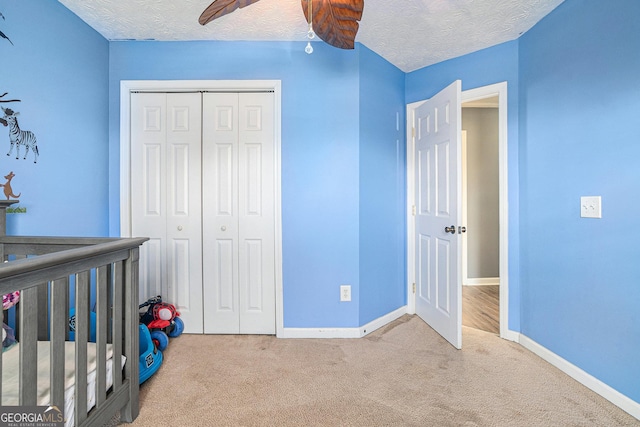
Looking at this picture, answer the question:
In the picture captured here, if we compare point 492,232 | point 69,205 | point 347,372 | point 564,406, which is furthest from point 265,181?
point 492,232

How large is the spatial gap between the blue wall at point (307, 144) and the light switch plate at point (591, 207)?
1.36 m

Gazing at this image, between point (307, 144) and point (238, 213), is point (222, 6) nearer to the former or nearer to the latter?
point (307, 144)

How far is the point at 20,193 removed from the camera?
169 centimetres

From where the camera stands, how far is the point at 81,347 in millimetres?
1128

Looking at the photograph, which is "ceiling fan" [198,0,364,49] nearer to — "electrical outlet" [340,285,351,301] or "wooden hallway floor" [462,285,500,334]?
"electrical outlet" [340,285,351,301]

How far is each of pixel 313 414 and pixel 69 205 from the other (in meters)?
1.96

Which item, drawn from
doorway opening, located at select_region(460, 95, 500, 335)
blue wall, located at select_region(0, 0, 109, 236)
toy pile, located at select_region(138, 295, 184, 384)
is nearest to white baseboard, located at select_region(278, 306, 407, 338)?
toy pile, located at select_region(138, 295, 184, 384)

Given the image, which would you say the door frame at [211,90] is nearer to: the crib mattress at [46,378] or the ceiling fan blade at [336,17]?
the ceiling fan blade at [336,17]

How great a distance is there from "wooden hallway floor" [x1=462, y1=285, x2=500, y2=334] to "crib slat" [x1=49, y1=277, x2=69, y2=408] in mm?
2678

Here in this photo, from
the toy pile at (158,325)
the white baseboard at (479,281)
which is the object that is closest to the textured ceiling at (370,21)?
the toy pile at (158,325)

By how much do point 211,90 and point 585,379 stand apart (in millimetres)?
3091

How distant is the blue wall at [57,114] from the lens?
1660 mm

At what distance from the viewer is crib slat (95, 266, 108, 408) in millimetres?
1221

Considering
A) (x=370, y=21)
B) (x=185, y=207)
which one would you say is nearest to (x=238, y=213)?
(x=185, y=207)
